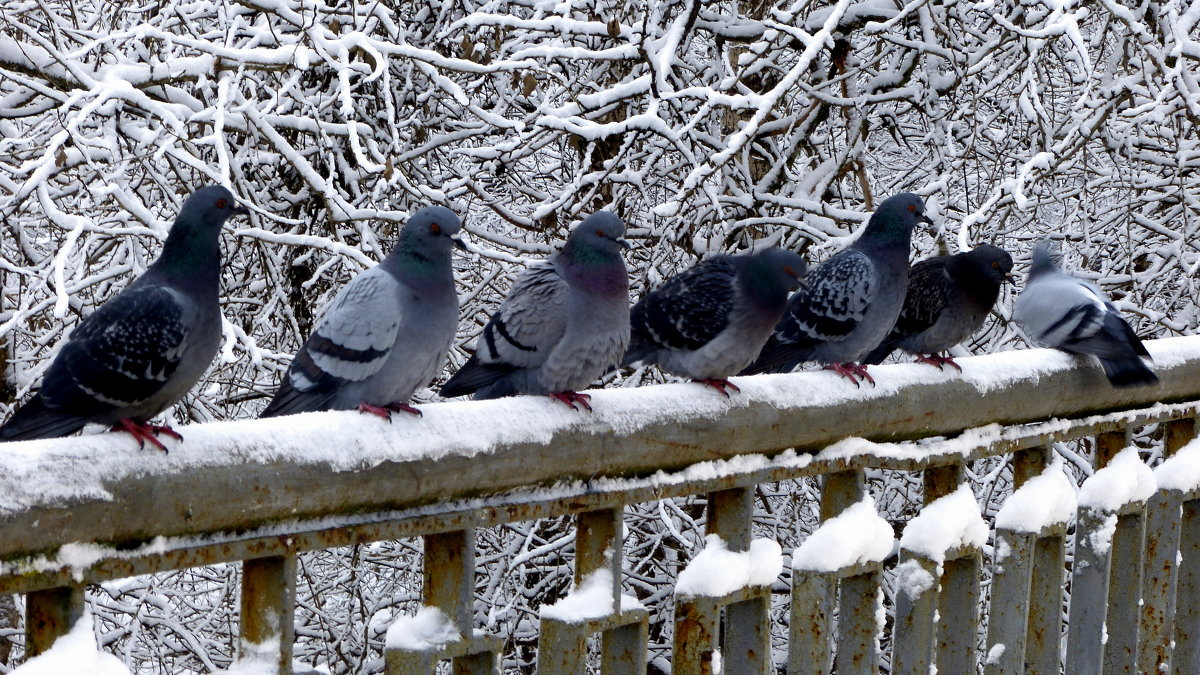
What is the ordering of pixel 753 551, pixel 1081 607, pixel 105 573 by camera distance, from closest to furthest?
pixel 105 573, pixel 753 551, pixel 1081 607

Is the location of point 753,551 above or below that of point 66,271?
below

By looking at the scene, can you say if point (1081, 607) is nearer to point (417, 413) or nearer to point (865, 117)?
point (417, 413)

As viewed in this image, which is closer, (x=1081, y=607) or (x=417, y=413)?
(x=417, y=413)

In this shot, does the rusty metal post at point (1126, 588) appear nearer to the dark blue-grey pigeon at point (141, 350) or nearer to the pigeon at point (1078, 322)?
the pigeon at point (1078, 322)

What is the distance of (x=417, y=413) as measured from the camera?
1403 mm

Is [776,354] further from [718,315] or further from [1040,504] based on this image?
[1040,504]

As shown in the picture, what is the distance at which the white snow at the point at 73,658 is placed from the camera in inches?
39.7

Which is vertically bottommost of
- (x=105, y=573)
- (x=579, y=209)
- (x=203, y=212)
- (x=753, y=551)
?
(x=105, y=573)

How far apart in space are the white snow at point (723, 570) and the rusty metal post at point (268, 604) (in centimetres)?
57

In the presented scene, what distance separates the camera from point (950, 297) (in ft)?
15.5

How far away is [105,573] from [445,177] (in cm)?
538

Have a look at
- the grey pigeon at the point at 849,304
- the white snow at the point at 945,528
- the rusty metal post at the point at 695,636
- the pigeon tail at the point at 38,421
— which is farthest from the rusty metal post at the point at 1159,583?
the pigeon tail at the point at 38,421

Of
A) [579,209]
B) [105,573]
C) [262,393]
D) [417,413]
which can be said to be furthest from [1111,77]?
[105,573]

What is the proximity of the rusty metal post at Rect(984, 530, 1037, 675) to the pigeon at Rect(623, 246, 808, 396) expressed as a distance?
164 cm
